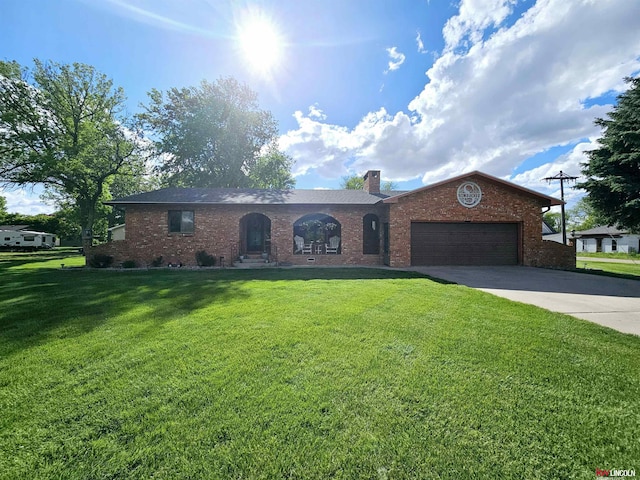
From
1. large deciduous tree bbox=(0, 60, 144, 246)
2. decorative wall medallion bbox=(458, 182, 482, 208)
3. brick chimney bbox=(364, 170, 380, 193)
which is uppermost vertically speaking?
large deciduous tree bbox=(0, 60, 144, 246)

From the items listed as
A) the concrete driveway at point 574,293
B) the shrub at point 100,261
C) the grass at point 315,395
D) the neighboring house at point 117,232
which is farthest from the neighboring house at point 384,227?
the neighboring house at point 117,232

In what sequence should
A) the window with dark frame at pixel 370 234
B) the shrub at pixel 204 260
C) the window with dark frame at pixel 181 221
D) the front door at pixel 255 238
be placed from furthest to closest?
1. the front door at pixel 255 238
2. the window with dark frame at pixel 370 234
3. the window with dark frame at pixel 181 221
4. the shrub at pixel 204 260

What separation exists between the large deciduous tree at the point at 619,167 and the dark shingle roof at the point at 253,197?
10.5 m

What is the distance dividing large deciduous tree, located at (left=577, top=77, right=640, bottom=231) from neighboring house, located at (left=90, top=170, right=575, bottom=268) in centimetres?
232

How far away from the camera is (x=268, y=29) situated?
34.3ft

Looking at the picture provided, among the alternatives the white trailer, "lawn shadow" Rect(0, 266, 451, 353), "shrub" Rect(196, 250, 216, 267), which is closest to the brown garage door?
"lawn shadow" Rect(0, 266, 451, 353)

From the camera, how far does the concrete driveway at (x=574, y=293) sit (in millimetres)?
5113

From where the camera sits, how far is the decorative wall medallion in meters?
13.2

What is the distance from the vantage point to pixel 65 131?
21.8 m

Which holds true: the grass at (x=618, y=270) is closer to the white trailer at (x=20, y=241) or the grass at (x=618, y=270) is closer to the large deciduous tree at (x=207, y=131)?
the large deciduous tree at (x=207, y=131)

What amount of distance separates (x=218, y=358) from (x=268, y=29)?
1225 centimetres

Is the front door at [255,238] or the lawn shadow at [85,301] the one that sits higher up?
the front door at [255,238]

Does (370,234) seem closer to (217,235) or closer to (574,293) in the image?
(217,235)

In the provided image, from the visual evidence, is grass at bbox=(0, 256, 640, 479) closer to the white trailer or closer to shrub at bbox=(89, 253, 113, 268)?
shrub at bbox=(89, 253, 113, 268)
